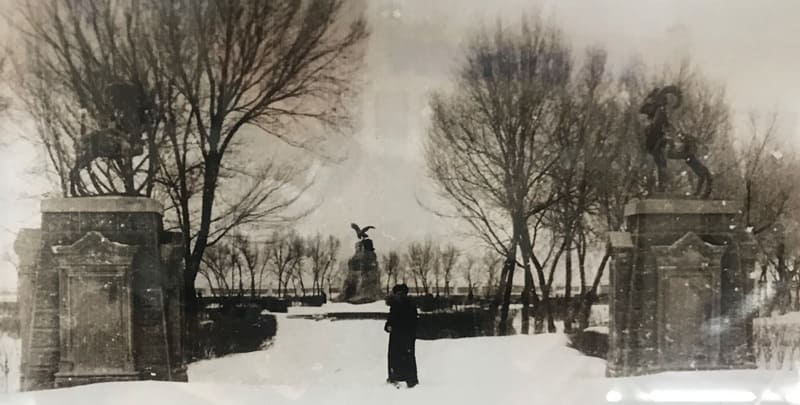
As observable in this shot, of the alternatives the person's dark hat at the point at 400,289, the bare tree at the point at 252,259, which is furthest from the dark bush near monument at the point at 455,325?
the bare tree at the point at 252,259

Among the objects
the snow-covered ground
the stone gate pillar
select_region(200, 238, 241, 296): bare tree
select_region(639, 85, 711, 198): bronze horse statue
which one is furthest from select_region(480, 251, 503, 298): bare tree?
the stone gate pillar

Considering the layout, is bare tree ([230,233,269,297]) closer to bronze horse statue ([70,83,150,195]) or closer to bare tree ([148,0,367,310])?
bare tree ([148,0,367,310])

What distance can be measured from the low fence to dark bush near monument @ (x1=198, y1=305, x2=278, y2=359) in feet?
5.90

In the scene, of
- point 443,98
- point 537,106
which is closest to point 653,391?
point 537,106

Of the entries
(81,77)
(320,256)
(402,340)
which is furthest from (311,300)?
(81,77)

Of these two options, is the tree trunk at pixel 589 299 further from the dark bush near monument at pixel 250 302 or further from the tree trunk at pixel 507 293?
the dark bush near monument at pixel 250 302

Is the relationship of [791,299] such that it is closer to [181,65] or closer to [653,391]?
[653,391]

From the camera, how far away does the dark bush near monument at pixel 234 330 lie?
8.44 ft

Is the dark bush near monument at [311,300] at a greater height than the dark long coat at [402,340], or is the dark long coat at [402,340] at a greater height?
the dark bush near monument at [311,300]

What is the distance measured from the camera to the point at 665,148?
265cm

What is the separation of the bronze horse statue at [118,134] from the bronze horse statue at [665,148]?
183cm

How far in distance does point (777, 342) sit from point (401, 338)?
4.65 feet

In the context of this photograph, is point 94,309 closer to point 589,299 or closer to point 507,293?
point 507,293

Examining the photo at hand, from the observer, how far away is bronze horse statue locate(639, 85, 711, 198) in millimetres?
2645
